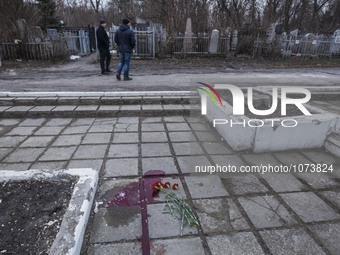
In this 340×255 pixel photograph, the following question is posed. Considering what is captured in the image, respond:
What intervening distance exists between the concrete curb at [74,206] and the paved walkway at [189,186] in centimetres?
14

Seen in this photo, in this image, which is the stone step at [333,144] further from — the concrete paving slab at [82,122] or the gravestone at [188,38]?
the gravestone at [188,38]

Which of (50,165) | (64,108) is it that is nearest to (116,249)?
(50,165)

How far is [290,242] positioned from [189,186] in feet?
3.54

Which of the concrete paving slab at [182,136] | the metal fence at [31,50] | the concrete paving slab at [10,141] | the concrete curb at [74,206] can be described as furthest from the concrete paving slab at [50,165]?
the metal fence at [31,50]

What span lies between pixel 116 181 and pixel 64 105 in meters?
3.11

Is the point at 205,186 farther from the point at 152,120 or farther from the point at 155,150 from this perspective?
the point at 152,120

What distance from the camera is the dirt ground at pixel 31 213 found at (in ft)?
5.84

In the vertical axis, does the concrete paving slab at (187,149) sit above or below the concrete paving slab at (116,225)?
above

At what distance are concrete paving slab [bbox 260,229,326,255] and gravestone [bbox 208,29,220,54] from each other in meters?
12.2

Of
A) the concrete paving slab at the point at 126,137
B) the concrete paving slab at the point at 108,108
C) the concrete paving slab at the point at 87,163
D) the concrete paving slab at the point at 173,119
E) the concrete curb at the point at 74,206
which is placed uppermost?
the concrete curb at the point at 74,206

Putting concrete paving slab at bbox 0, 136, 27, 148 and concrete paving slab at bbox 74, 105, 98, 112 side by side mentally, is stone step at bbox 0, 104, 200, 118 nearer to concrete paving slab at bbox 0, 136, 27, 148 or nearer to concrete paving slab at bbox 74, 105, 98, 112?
concrete paving slab at bbox 74, 105, 98, 112

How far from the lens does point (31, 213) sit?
2072 mm

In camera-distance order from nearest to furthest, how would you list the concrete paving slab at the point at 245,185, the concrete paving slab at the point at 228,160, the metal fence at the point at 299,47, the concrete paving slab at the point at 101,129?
1. the concrete paving slab at the point at 245,185
2. the concrete paving slab at the point at 228,160
3. the concrete paving slab at the point at 101,129
4. the metal fence at the point at 299,47

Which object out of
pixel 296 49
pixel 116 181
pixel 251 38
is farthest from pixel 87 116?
pixel 296 49
